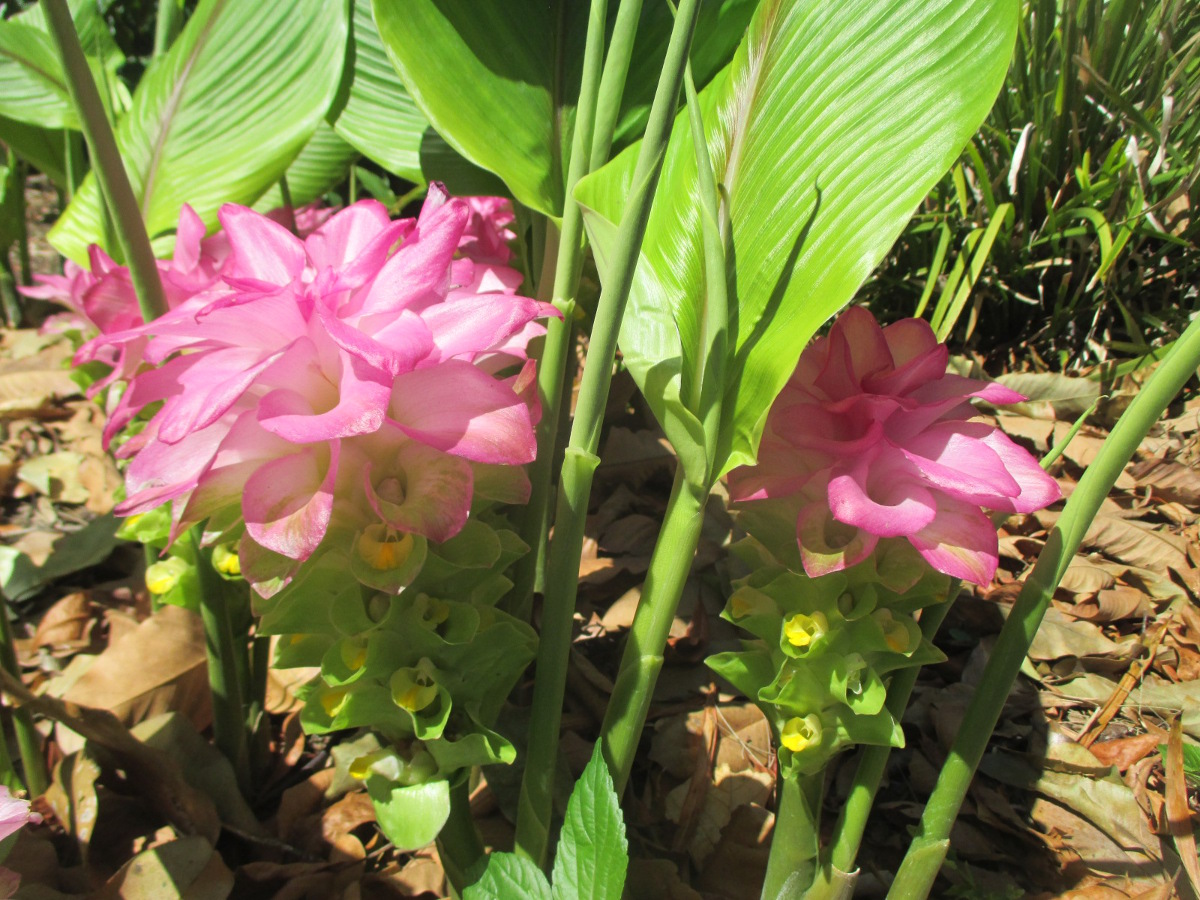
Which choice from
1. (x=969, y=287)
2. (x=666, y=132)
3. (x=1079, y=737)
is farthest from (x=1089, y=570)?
(x=666, y=132)

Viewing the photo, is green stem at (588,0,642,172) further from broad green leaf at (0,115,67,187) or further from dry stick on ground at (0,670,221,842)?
broad green leaf at (0,115,67,187)

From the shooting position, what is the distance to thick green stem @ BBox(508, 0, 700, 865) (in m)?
0.48

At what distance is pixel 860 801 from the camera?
0.66 m

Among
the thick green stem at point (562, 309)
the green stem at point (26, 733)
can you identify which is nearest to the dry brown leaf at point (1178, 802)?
the thick green stem at point (562, 309)

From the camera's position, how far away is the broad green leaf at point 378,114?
0.96 meters

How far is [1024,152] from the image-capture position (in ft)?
3.97

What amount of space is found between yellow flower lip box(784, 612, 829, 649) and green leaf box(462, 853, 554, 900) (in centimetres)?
23

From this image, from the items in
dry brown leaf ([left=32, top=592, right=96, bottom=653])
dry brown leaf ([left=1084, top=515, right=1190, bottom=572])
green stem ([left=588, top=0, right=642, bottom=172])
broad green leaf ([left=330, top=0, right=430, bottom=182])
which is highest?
green stem ([left=588, top=0, right=642, bottom=172])

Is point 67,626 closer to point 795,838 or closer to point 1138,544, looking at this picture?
point 795,838

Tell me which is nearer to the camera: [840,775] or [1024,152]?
[840,775]

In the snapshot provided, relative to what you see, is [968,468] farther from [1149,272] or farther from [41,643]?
[41,643]

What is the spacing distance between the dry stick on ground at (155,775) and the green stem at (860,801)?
57 cm

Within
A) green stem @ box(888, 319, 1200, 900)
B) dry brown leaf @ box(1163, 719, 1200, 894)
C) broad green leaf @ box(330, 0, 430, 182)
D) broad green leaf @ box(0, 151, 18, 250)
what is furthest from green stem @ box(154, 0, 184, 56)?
dry brown leaf @ box(1163, 719, 1200, 894)

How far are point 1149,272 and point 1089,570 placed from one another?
0.46m
